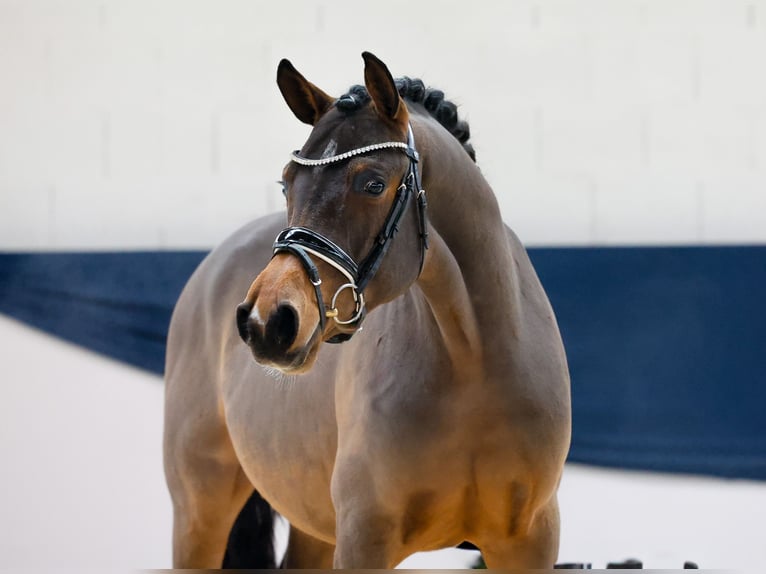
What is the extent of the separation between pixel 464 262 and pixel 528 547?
675 mm

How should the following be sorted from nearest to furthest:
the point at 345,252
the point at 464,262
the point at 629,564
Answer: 1. the point at 345,252
2. the point at 464,262
3. the point at 629,564

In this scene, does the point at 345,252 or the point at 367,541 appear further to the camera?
the point at 367,541

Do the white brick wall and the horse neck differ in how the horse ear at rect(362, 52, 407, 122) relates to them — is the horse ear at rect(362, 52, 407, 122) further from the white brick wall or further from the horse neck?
the white brick wall

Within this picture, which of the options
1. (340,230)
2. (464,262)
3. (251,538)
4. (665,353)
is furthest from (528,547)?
(665,353)

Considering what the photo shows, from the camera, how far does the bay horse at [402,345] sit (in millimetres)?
2068

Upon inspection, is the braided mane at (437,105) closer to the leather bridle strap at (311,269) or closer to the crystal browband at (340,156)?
the crystal browband at (340,156)

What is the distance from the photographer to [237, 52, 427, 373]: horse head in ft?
6.43

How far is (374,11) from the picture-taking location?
533 cm

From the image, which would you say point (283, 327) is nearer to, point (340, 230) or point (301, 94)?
point (340, 230)

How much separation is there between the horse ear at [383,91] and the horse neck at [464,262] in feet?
0.40

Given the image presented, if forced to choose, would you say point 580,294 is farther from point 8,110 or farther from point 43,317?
point 8,110

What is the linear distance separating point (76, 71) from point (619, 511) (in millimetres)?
3206

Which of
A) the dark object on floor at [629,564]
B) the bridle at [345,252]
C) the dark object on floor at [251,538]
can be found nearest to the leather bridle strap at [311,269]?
the bridle at [345,252]

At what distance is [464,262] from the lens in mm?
2396
